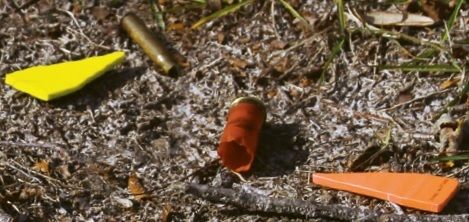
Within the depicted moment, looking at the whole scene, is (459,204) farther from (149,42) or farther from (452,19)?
(149,42)

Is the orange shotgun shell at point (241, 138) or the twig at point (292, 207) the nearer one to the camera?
the twig at point (292, 207)

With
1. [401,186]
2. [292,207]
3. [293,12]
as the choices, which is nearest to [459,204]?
[401,186]

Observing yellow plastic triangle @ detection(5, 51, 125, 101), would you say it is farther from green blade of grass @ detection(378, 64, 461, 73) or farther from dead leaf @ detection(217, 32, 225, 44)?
green blade of grass @ detection(378, 64, 461, 73)

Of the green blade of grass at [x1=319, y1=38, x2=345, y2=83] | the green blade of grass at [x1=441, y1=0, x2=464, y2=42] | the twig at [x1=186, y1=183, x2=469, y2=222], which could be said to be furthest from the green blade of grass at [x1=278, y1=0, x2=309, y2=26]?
the twig at [x1=186, y1=183, x2=469, y2=222]

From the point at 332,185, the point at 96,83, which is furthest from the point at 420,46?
the point at 96,83

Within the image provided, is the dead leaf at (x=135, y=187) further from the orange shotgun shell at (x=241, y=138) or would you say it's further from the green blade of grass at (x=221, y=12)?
the green blade of grass at (x=221, y=12)

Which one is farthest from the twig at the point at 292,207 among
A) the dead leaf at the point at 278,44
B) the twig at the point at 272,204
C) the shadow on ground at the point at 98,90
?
the dead leaf at the point at 278,44

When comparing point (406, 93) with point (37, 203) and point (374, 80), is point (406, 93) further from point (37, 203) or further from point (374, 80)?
point (37, 203)

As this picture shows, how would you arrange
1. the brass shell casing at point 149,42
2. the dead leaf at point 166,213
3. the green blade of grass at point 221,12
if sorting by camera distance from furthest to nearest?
the green blade of grass at point 221,12 → the brass shell casing at point 149,42 → the dead leaf at point 166,213
